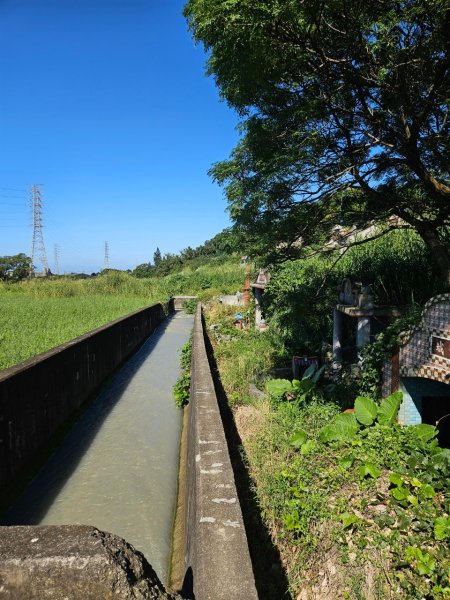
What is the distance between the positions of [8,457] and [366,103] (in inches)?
237

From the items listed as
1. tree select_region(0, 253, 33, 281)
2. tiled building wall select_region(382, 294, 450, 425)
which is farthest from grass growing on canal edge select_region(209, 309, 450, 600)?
tree select_region(0, 253, 33, 281)

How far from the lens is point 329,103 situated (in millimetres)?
5129

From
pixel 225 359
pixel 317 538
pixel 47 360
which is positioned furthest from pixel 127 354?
pixel 317 538

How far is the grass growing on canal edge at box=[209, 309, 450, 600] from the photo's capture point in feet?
9.85

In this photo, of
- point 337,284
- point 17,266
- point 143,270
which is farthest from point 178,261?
point 337,284

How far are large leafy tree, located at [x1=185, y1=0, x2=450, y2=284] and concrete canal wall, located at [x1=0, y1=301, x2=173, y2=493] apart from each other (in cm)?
340

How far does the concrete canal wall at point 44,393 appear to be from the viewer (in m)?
4.65

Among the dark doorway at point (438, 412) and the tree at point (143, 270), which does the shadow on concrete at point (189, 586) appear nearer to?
the dark doorway at point (438, 412)

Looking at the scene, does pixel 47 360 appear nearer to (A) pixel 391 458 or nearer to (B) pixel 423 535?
(A) pixel 391 458

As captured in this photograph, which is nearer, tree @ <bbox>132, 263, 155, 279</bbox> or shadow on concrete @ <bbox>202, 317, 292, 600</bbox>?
shadow on concrete @ <bbox>202, 317, 292, 600</bbox>

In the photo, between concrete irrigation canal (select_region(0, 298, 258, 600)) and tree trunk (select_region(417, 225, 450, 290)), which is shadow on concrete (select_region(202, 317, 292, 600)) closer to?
concrete irrigation canal (select_region(0, 298, 258, 600))

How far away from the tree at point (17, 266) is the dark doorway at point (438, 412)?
4324 cm

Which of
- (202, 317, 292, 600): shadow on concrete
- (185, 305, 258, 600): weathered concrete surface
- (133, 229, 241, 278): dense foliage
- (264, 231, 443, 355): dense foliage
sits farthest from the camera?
(133, 229, 241, 278): dense foliage

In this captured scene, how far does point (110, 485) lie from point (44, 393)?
1620 mm
